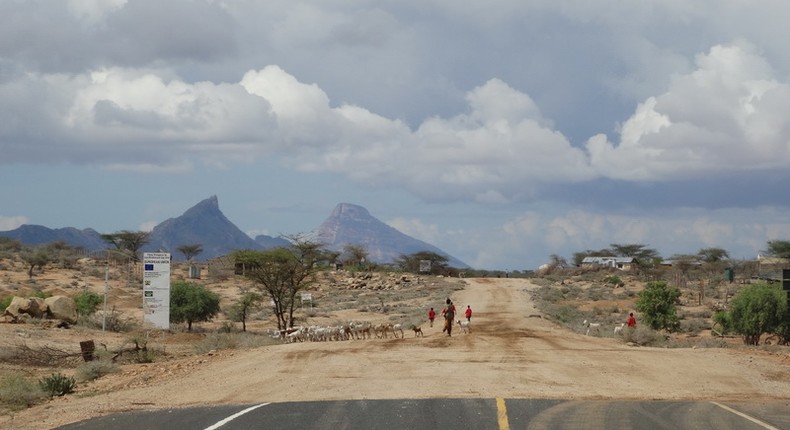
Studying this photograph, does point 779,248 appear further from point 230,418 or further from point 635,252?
point 230,418

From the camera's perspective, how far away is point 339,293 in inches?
3388

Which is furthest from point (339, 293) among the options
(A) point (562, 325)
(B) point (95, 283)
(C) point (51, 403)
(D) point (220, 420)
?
(D) point (220, 420)

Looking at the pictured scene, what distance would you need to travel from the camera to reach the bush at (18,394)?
19.5 m

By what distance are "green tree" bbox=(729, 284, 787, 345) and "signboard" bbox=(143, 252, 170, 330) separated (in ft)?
86.8

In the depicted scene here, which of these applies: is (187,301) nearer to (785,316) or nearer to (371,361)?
(371,361)

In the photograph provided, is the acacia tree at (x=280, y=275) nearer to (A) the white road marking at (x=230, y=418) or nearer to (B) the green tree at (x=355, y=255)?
(A) the white road marking at (x=230, y=418)

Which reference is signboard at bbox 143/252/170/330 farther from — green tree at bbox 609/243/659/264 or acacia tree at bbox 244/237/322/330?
green tree at bbox 609/243/659/264

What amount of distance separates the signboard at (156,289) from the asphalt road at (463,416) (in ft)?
71.3

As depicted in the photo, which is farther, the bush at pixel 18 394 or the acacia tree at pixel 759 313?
the acacia tree at pixel 759 313

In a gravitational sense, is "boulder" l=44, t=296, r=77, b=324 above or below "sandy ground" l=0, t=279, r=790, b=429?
above

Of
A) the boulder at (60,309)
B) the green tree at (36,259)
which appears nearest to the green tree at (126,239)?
the green tree at (36,259)

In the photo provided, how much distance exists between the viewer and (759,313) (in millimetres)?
42125

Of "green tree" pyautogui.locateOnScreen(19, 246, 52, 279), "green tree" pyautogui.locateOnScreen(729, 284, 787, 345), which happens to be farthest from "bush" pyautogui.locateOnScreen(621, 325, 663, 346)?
"green tree" pyautogui.locateOnScreen(19, 246, 52, 279)

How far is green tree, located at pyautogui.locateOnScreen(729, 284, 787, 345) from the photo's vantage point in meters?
41.8
